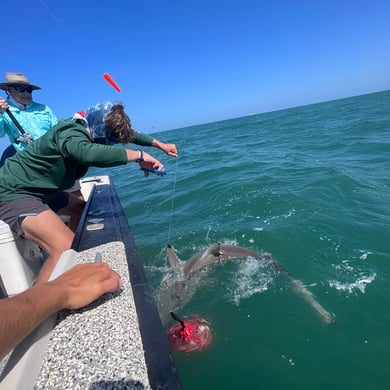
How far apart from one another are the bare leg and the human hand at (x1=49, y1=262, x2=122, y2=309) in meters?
1.19

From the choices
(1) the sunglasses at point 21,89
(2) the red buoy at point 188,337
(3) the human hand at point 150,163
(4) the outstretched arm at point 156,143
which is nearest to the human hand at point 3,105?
(1) the sunglasses at point 21,89

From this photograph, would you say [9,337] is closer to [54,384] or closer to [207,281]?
[54,384]

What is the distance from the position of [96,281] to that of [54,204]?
3183 mm

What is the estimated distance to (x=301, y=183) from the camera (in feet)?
31.1

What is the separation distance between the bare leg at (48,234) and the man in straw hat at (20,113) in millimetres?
2559

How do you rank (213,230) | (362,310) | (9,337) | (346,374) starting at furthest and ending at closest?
(213,230) → (362,310) → (346,374) → (9,337)

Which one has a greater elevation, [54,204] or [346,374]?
[54,204]

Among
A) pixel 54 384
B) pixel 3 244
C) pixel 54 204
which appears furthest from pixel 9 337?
pixel 54 204

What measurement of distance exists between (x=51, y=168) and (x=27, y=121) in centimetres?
257

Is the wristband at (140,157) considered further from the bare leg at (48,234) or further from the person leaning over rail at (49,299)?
the person leaning over rail at (49,299)

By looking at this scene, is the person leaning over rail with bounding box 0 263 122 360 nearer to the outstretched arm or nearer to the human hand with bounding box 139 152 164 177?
A: the human hand with bounding box 139 152 164 177

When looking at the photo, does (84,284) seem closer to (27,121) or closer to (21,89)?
(27,121)

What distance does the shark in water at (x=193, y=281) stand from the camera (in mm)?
4129

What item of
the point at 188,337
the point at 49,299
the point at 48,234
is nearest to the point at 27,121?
the point at 48,234
